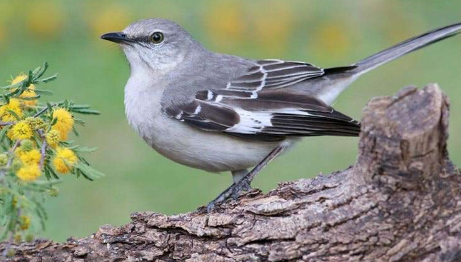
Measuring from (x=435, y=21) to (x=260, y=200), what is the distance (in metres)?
8.36

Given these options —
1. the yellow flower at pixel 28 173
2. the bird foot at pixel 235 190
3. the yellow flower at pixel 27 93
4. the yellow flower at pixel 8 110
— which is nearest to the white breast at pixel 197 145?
the bird foot at pixel 235 190

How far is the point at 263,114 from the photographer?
5.91 m

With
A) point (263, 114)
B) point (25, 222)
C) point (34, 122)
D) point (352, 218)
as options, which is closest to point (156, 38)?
point (263, 114)

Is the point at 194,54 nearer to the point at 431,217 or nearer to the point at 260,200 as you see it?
the point at 260,200

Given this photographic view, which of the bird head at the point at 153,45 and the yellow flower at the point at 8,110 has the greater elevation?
the bird head at the point at 153,45

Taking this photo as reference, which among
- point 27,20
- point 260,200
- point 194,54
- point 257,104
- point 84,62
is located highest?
point 27,20

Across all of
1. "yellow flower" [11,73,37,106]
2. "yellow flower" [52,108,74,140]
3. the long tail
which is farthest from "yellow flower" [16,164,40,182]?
the long tail

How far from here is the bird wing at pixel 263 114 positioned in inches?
224

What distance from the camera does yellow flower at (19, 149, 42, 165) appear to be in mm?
3861

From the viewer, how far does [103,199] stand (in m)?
9.32

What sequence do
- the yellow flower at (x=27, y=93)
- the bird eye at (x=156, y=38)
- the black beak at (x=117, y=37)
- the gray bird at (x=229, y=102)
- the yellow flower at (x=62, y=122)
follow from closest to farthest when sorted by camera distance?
the yellow flower at (x=62, y=122) → the yellow flower at (x=27, y=93) → the gray bird at (x=229, y=102) → the black beak at (x=117, y=37) → the bird eye at (x=156, y=38)

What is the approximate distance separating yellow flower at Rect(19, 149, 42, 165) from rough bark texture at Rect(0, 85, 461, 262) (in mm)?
706

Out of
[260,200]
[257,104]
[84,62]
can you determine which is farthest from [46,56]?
[260,200]

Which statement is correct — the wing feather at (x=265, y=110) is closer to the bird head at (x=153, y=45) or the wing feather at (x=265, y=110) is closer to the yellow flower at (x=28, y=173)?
the bird head at (x=153, y=45)
